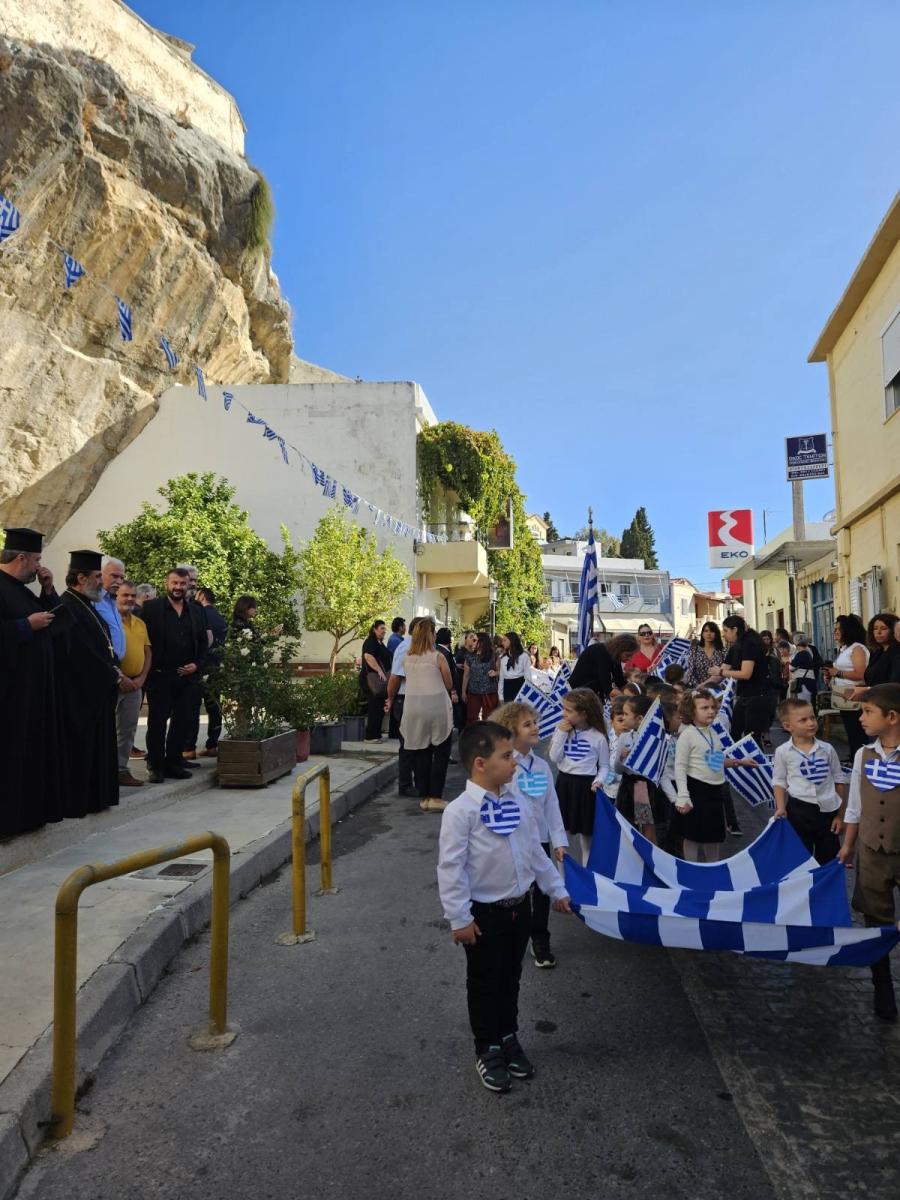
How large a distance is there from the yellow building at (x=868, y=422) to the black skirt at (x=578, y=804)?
33.8 ft

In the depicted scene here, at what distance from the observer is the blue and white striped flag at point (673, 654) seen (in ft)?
33.6

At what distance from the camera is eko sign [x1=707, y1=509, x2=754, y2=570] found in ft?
88.2

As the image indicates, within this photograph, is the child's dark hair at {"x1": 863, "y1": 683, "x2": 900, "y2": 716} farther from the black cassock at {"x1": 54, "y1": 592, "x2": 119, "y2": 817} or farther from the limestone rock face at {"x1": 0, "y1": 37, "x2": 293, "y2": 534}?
the limestone rock face at {"x1": 0, "y1": 37, "x2": 293, "y2": 534}

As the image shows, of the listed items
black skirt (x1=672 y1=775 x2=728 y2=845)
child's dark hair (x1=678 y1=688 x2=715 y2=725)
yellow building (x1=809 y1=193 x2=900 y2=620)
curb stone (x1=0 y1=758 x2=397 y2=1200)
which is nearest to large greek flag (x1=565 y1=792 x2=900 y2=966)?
black skirt (x1=672 y1=775 x2=728 y2=845)

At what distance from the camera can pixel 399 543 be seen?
23.5 metres

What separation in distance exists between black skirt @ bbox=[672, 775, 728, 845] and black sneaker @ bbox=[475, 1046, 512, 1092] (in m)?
2.57

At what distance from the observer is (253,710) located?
29.6ft

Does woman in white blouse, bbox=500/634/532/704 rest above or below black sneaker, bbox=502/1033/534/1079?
above

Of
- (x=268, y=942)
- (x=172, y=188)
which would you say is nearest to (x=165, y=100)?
(x=172, y=188)

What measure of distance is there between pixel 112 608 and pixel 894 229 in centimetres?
1304

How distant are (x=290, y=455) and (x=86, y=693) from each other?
725 inches

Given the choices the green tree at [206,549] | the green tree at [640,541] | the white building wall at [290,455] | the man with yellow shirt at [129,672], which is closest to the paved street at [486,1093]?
the man with yellow shirt at [129,672]

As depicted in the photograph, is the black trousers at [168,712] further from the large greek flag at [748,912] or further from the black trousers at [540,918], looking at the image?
the large greek flag at [748,912]

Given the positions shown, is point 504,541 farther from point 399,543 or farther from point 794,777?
point 794,777
